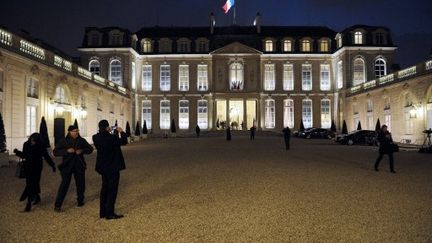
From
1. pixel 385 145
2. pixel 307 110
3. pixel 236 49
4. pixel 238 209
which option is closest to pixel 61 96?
pixel 385 145

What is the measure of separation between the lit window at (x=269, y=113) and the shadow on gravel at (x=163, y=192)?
43.8m

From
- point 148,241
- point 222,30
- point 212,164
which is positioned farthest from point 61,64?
point 222,30

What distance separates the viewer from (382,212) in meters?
7.54

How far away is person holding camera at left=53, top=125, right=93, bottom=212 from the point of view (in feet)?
25.4

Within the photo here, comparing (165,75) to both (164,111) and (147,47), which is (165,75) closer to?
(147,47)

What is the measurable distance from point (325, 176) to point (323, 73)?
45.1 metres

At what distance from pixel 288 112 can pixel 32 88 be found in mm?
38304

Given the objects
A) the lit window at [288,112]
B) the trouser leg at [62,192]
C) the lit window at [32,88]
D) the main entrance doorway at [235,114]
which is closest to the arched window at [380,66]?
the lit window at [288,112]

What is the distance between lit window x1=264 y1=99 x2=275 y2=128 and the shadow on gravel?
1724 inches

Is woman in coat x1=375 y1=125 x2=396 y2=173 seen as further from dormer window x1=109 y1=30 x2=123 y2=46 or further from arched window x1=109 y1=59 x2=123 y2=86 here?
dormer window x1=109 y1=30 x2=123 y2=46

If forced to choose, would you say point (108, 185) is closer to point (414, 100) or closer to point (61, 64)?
point (61, 64)

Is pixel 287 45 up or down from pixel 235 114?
up

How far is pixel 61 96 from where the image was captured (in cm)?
2706

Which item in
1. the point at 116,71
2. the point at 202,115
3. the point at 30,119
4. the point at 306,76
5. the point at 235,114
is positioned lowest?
the point at 30,119
